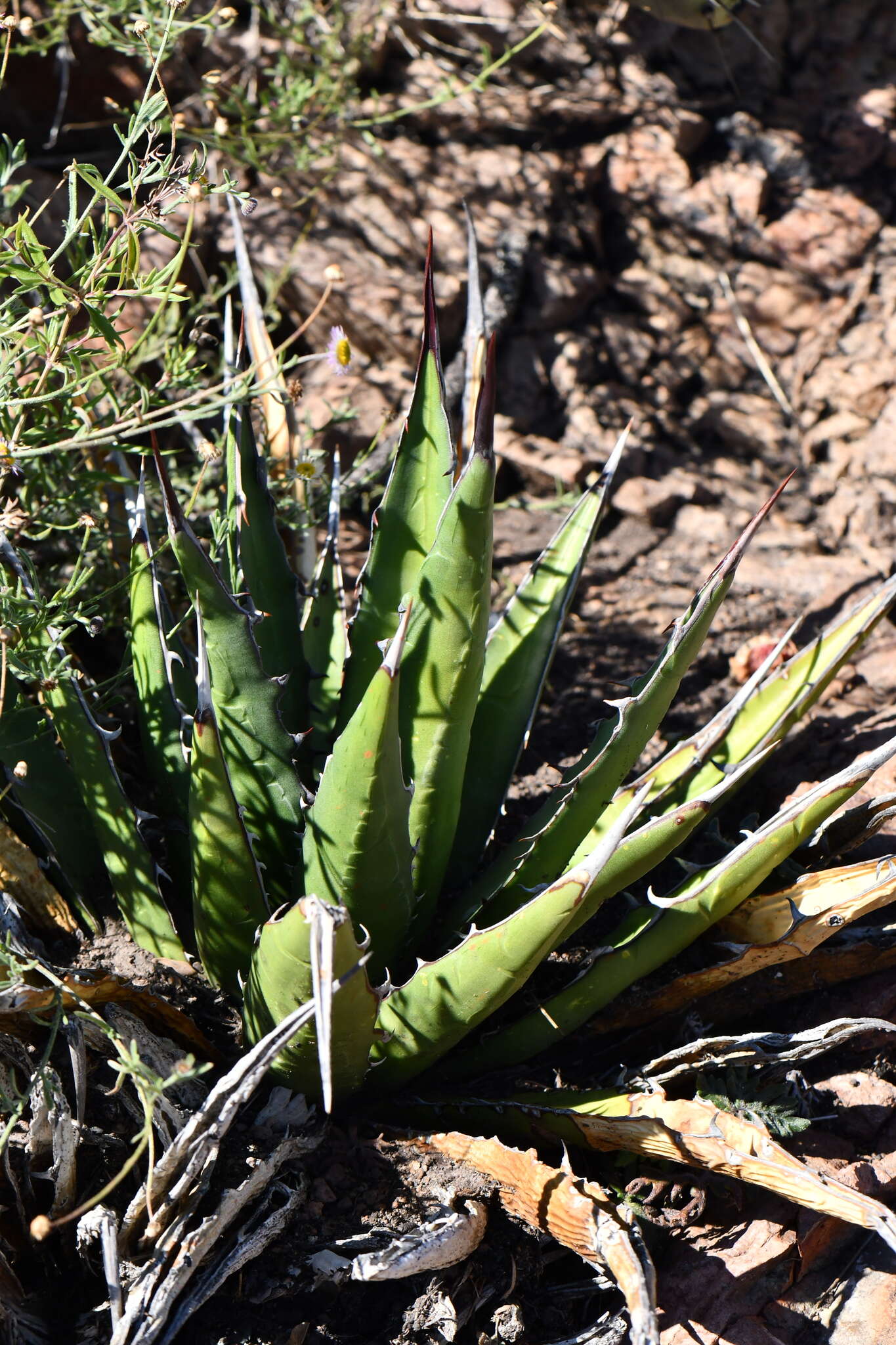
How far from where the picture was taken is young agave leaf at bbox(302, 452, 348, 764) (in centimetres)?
179

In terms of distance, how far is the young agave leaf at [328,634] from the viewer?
1787 mm

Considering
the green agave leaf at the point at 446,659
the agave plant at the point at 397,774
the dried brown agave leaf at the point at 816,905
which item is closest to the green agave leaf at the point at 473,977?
the agave plant at the point at 397,774

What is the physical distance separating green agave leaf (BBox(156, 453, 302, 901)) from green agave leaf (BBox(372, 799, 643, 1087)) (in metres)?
0.30

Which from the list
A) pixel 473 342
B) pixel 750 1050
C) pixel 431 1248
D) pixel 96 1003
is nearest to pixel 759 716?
pixel 750 1050

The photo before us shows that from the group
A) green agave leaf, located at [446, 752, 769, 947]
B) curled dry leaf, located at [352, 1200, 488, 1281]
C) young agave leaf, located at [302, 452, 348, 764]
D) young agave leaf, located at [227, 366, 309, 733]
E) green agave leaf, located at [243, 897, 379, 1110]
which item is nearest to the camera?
green agave leaf, located at [243, 897, 379, 1110]

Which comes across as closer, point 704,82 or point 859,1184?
point 859,1184

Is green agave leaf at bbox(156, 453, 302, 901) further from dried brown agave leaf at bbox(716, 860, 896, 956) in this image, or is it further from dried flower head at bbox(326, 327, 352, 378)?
dried brown agave leaf at bbox(716, 860, 896, 956)

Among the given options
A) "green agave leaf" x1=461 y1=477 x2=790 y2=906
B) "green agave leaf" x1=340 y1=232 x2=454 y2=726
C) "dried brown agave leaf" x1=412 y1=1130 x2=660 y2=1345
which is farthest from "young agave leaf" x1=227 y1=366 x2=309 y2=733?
"dried brown agave leaf" x1=412 y1=1130 x2=660 y2=1345

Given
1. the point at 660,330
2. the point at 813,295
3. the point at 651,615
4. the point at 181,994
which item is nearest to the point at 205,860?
the point at 181,994

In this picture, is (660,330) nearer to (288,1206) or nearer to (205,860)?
(205,860)

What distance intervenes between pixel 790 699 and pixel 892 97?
7.52ft

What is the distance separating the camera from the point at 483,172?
298 centimetres

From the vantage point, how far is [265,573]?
1731 millimetres

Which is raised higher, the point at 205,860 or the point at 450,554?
the point at 450,554
